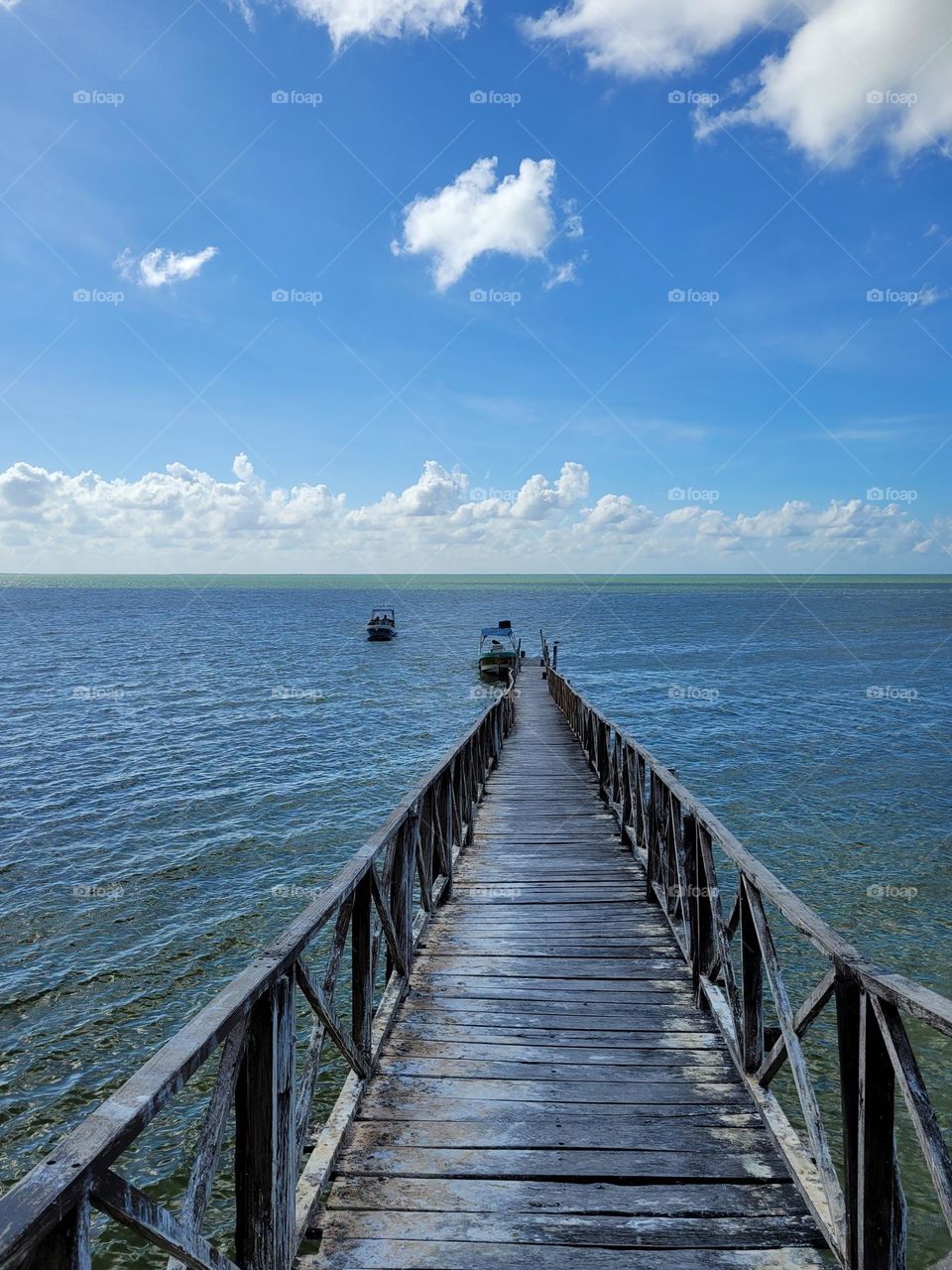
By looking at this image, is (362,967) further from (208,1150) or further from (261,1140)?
(208,1150)

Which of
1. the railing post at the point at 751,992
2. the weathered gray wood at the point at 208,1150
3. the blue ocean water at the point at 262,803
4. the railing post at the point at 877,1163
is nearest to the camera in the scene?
the weathered gray wood at the point at 208,1150

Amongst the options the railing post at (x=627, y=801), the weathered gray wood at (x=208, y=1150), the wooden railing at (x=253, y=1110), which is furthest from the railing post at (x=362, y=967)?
the railing post at (x=627, y=801)

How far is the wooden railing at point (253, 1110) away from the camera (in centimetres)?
146

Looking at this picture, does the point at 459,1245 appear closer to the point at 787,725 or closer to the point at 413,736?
the point at 413,736

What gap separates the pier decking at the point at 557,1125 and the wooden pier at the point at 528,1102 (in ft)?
0.04

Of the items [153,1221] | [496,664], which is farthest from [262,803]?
[496,664]

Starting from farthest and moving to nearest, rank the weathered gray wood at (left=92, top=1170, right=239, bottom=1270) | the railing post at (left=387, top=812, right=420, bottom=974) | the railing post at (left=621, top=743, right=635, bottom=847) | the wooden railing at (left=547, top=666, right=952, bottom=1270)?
the railing post at (left=621, top=743, right=635, bottom=847) < the railing post at (left=387, top=812, right=420, bottom=974) < the wooden railing at (left=547, top=666, right=952, bottom=1270) < the weathered gray wood at (left=92, top=1170, right=239, bottom=1270)

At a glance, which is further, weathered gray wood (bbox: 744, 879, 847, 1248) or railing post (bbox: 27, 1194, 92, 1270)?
weathered gray wood (bbox: 744, 879, 847, 1248)

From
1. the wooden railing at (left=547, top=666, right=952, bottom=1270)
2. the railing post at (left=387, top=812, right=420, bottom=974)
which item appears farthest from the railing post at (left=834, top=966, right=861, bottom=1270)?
the railing post at (left=387, top=812, right=420, bottom=974)

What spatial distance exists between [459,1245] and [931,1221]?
500 centimetres

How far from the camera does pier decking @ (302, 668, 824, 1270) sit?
304cm

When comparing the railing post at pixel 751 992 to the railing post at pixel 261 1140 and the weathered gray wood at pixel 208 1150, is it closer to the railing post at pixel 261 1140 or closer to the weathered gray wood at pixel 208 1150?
the railing post at pixel 261 1140

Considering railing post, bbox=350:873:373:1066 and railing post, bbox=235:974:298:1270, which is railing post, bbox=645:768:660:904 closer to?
railing post, bbox=350:873:373:1066

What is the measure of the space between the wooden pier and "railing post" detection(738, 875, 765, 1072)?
0.02 metres
